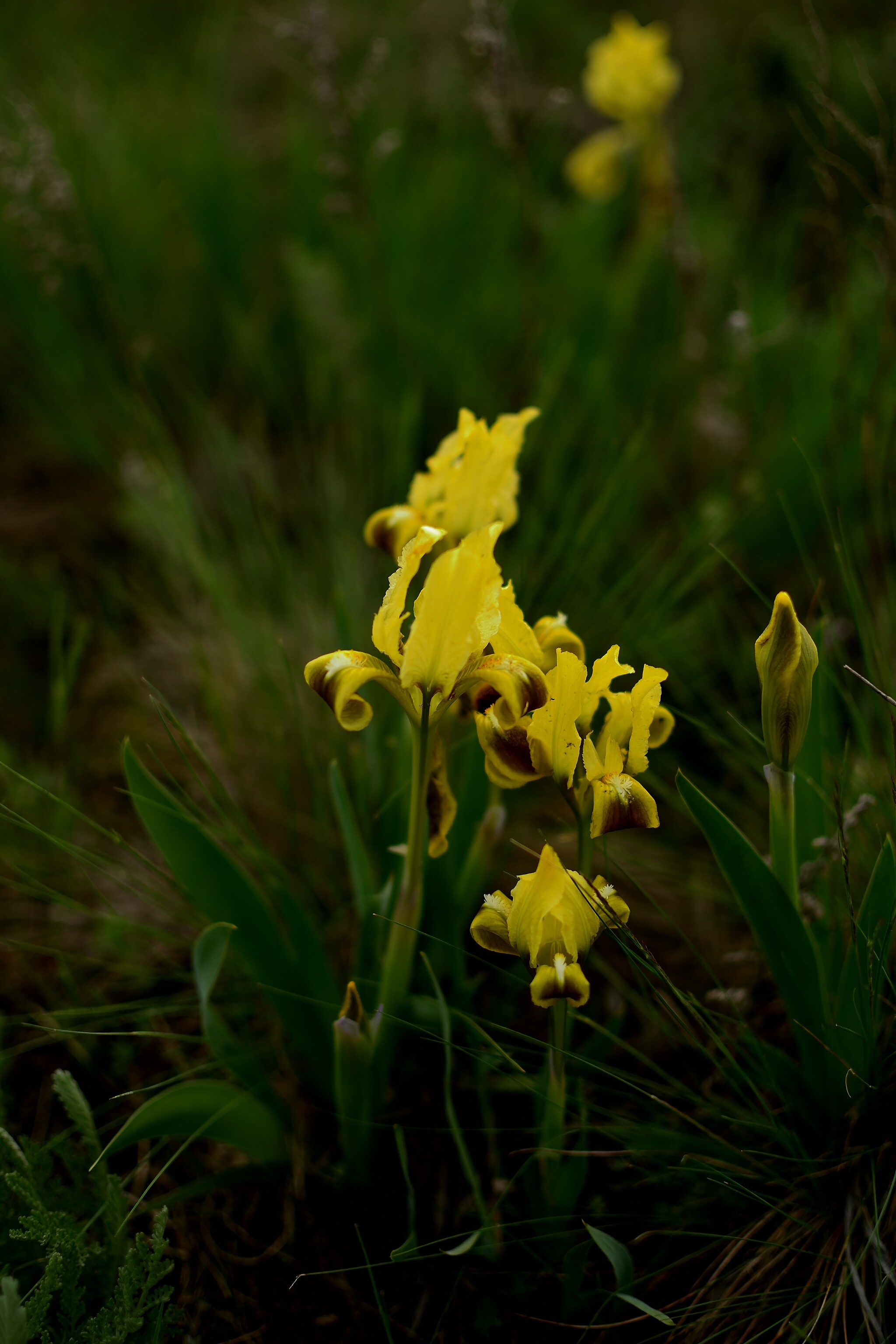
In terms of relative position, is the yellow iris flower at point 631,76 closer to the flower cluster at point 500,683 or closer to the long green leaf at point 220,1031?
the flower cluster at point 500,683

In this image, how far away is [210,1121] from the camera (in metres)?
0.86

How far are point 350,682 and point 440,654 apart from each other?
81mm

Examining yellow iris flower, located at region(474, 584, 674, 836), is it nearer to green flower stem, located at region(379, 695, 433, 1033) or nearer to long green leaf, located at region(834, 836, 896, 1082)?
green flower stem, located at region(379, 695, 433, 1033)

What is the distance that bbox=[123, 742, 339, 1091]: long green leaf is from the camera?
0.90m

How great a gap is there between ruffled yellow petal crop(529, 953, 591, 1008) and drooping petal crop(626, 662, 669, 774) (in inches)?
6.7

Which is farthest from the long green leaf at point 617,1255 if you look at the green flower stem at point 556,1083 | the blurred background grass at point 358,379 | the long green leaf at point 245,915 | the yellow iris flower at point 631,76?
the yellow iris flower at point 631,76

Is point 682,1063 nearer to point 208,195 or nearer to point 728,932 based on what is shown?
point 728,932

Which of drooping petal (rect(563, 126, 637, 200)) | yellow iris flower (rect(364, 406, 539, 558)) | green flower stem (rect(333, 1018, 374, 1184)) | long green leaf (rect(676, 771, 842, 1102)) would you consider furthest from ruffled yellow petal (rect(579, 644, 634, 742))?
drooping petal (rect(563, 126, 637, 200))

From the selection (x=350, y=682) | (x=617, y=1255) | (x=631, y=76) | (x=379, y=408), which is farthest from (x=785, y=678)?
(x=631, y=76)

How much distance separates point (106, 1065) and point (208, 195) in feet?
6.85

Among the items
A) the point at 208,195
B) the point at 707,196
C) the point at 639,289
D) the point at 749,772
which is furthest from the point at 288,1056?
the point at 707,196

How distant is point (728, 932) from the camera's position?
1317mm

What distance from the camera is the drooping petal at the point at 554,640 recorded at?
0.82 metres

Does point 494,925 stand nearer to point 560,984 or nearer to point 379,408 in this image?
point 560,984
